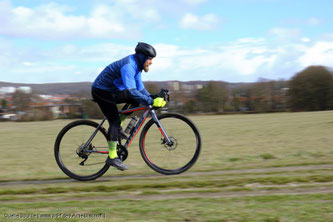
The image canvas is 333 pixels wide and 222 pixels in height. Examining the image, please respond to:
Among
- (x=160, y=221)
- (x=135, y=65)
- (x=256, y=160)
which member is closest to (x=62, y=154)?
(x=135, y=65)

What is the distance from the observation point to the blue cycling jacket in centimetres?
548

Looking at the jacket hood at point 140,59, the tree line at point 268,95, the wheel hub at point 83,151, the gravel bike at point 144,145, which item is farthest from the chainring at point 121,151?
the tree line at point 268,95

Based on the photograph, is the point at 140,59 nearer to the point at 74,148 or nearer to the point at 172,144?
the point at 172,144

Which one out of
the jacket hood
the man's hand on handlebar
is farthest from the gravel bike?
the jacket hood

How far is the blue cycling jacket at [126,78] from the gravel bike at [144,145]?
321 mm

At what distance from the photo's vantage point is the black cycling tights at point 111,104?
5.79 meters

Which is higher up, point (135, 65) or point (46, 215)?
point (135, 65)

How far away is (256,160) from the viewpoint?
7297 millimetres

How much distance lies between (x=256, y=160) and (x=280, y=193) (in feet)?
9.16

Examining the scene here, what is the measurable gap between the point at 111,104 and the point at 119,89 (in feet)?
0.88

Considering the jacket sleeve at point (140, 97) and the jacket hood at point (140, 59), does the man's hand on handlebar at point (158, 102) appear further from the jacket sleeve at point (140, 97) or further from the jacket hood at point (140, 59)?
the jacket hood at point (140, 59)

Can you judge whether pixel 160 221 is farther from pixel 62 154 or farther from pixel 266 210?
pixel 62 154

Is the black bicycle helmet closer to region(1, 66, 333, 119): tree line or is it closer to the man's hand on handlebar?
the man's hand on handlebar

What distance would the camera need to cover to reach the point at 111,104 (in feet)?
19.0
